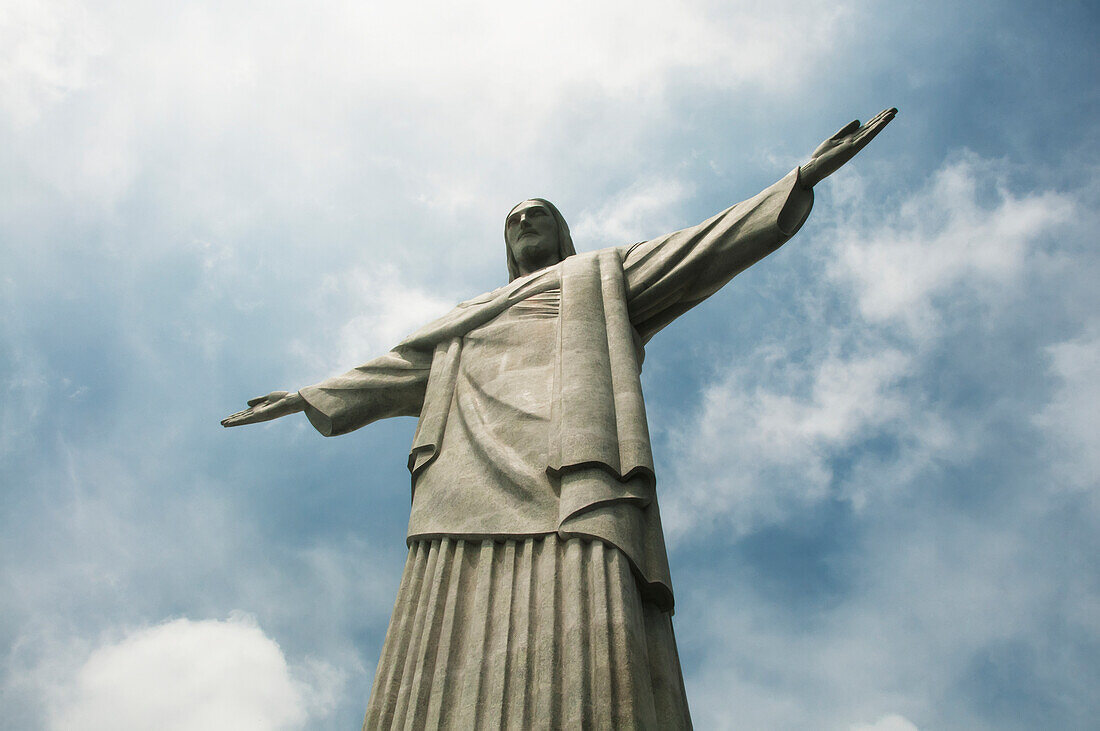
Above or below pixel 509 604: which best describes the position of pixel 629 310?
above

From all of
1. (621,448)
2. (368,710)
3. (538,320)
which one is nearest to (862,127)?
(538,320)

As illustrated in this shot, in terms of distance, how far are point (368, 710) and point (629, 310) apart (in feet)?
14.9

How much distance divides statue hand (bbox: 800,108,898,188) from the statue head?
3.06 meters

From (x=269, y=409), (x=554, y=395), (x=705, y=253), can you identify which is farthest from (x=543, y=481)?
(x=269, y=409)

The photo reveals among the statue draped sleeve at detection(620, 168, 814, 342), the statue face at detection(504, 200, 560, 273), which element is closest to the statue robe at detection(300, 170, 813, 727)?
the statue draped sleeve at detection(620, 168, 814, 342)

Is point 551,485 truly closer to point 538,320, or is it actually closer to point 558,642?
point 558,642

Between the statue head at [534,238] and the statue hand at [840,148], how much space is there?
3057mm

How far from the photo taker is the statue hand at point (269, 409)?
926 cm

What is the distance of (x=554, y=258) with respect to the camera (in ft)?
33.3

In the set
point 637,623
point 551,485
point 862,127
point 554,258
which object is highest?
point 554,258

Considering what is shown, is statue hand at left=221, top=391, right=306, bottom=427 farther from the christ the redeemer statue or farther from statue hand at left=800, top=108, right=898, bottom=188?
statue hand at left=800, top=108, right=898, bottom=188

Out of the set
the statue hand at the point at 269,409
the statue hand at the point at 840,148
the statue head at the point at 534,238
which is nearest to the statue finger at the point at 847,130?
the statue hand at the point at 840,148

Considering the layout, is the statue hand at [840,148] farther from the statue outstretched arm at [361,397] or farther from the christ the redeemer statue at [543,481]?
the statue outstretched arm at [361,397]

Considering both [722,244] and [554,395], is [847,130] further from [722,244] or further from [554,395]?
[554,395]
